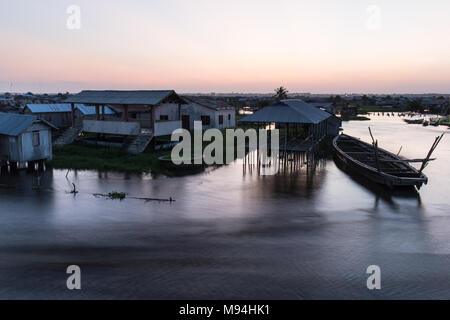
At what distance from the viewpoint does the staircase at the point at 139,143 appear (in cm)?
2511

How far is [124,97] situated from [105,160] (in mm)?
6522

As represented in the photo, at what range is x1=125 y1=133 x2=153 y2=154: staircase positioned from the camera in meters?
25.1

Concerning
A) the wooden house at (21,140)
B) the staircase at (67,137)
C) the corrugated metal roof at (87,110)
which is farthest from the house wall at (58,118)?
the wooden house at (21,140)

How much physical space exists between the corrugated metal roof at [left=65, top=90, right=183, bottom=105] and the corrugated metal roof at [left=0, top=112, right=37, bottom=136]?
23.7 ft

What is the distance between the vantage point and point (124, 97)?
90.2 feet

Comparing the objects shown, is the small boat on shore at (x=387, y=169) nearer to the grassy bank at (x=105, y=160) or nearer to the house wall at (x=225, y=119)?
the grassy bank at (x=105, y=160)

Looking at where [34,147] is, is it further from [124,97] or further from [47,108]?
[47,108]

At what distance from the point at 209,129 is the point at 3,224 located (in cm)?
2677

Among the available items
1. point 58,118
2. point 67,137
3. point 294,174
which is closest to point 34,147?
point 67,137

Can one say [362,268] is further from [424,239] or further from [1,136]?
[1,136]

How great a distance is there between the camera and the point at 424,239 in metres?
11.4

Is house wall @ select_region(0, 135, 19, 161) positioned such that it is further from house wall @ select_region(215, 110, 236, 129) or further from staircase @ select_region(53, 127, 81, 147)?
house wall @ select_region(215, 110, 236, 129)

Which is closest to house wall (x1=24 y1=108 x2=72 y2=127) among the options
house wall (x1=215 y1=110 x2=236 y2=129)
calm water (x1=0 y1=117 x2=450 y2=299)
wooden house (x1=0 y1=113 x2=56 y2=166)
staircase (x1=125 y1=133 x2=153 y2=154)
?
wooden house (x1=0 y1=113 x2=56 y2=166)
